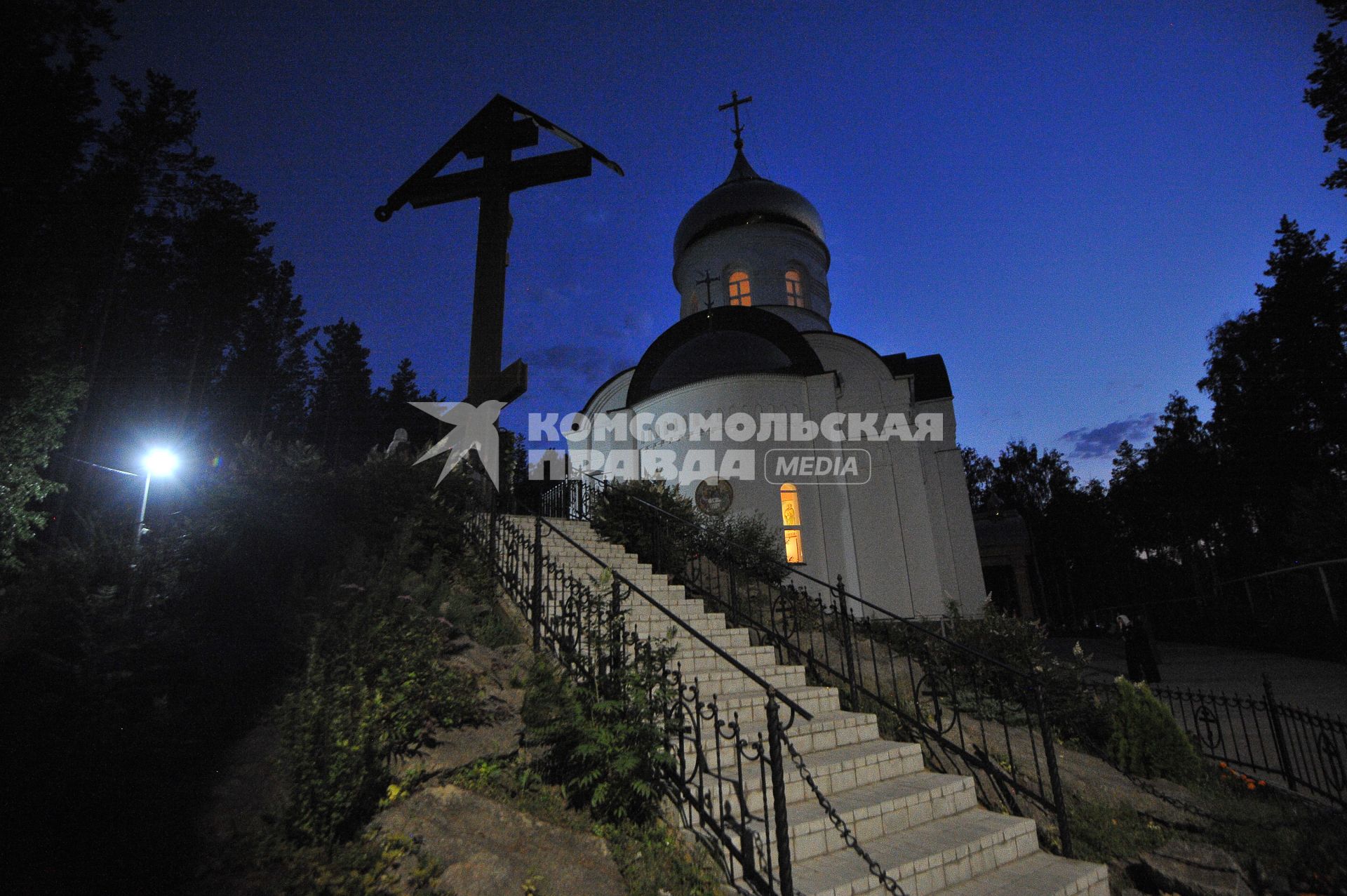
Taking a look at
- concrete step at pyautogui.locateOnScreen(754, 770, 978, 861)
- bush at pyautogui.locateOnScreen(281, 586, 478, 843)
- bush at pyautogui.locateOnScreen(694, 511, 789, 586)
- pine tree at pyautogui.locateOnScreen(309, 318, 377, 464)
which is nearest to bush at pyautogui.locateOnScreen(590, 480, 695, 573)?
bush at pyautogui.locateOnScreen(694, 511, 789, 586)

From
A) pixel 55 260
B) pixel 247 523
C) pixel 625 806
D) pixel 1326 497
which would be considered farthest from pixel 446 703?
pixel 1326 497

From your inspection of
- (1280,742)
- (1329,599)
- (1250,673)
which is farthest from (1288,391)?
(1280,742)

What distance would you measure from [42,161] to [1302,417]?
1587 inches

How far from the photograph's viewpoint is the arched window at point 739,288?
24188mm

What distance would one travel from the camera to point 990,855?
4449mm

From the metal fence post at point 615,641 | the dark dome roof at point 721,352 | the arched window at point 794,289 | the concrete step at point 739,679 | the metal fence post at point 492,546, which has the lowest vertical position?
the concrete step at point 739,679

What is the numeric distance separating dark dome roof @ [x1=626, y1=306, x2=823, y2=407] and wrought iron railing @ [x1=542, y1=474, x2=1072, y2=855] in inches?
251

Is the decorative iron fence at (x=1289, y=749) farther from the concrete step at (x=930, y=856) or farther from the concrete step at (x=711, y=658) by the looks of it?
the concrete step at (x=711, y=658)

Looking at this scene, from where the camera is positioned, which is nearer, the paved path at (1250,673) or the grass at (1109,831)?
the grass at (1109,831)

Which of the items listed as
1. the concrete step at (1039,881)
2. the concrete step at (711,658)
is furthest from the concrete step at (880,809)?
the concrete step at (711,658)

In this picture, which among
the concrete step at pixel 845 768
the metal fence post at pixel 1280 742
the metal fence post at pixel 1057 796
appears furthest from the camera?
the metal fence post at pixel 1280 742

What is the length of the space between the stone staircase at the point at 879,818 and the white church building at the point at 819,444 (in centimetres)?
1007

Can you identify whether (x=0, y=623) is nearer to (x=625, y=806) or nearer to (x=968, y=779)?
(x=625, y=806)

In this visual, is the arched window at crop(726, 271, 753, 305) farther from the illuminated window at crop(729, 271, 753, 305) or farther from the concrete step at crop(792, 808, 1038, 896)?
the concrete step at crop(792, 808, 1038, 896)
